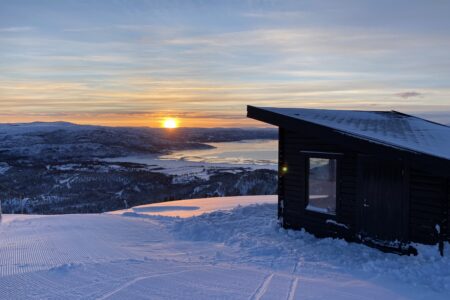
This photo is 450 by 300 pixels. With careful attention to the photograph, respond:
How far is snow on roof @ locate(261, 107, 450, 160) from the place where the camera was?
334 inches

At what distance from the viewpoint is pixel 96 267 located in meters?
7.11

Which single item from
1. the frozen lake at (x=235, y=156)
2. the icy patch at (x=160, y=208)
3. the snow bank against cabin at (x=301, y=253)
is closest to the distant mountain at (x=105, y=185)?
the frozen lake at (x=235, y=156)

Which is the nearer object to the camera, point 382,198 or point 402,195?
point 402,195

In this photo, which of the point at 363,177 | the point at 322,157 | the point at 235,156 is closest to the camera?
the point at 363,177

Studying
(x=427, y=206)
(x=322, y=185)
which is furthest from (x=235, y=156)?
(x=427, y=206)

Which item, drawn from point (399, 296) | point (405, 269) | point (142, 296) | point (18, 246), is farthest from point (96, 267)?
point (405, 269)

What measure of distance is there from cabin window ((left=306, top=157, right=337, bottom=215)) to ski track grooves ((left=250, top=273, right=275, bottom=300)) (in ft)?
12.2

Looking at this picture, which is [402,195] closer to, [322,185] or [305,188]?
[322,185]

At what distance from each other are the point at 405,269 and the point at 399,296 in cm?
130

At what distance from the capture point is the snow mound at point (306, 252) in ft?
23.7

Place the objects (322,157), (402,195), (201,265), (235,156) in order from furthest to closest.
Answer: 1. (235,156)
2. (322,157)
3. (402,195)
4. (201,265)

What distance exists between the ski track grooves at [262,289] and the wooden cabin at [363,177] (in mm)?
3324

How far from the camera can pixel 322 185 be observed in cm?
1032

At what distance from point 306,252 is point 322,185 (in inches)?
86.2
